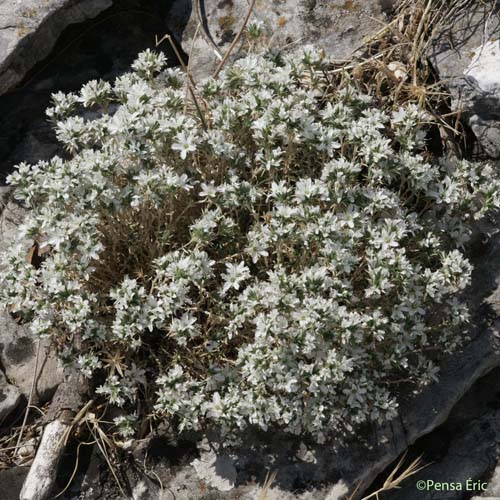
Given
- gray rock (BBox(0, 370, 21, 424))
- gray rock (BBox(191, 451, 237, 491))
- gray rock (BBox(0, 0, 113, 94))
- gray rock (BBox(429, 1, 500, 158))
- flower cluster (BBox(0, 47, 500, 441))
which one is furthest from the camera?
gray rock (BBox(0, 0, 113, 94))

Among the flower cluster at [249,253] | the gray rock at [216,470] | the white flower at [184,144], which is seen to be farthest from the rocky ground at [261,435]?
the white flower at [184,144]

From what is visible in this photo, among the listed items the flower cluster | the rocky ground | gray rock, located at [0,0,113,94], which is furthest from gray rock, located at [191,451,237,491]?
gray rock, located at [0,0,113,94]

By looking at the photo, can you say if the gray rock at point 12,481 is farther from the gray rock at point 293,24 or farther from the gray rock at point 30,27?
the gray rock at point 293,24

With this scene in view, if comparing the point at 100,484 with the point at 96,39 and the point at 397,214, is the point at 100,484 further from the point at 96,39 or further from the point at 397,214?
the point at 96,39

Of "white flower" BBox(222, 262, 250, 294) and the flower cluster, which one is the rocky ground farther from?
"white flower" BBox(222, 262, 250, 294)

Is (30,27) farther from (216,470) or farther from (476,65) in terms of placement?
(216,470)

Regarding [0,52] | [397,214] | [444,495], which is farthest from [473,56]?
[0,52]
